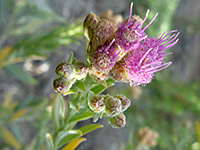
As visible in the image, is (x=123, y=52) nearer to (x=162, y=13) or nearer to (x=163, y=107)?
(x=163, y=107)

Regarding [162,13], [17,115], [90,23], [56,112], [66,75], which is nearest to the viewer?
[66,75]

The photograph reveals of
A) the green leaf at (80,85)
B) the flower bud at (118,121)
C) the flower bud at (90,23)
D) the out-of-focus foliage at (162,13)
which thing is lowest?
the flower bud at (118,121)

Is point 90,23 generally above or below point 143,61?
above

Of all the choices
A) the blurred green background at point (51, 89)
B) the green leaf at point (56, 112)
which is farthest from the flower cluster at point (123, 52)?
the blurred green background at point (51, 89)

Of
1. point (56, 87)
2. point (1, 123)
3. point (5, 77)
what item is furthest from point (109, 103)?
point (5, 77)

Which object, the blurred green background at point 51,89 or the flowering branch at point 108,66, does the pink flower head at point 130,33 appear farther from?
the blurred green background at point 51,89

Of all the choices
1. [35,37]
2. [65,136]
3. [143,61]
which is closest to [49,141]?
[65,136]
